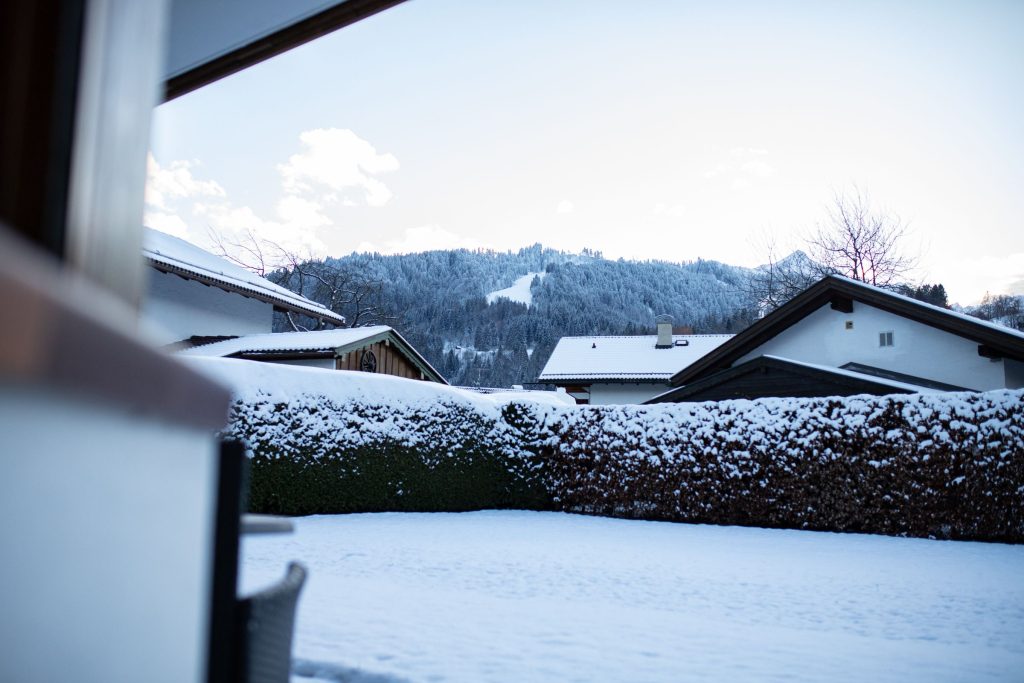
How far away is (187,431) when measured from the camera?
1239 millimetres

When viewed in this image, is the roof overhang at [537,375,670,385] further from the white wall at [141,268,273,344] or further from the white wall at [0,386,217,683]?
the white wall at [0,386,217,683]

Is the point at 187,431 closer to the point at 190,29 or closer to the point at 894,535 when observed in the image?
the point at 190,29

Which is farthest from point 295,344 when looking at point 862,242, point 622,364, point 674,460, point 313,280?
point 313,280

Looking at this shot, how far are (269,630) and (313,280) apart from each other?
1602 inches

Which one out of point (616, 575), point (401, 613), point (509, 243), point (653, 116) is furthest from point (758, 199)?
point (509, 243)

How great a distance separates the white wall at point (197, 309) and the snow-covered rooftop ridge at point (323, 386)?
20.1 ft

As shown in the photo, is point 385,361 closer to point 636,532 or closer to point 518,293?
point 636,532

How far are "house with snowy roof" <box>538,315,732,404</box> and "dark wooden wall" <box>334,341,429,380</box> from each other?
294 inches

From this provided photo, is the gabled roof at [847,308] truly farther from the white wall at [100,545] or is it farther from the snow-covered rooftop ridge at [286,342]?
the white wall at [100,545]

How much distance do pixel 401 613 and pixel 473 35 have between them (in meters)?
10.7

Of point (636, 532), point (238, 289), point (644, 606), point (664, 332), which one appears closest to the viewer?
point (644, 606)

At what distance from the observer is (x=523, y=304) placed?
254ft

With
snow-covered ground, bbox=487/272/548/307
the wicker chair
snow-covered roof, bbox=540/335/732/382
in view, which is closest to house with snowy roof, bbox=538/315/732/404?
snow-covered roof, bbox=540/335/732/382

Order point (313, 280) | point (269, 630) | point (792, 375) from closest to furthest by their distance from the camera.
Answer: point (269, 630) < point (792, 375) < point (313, 280)
